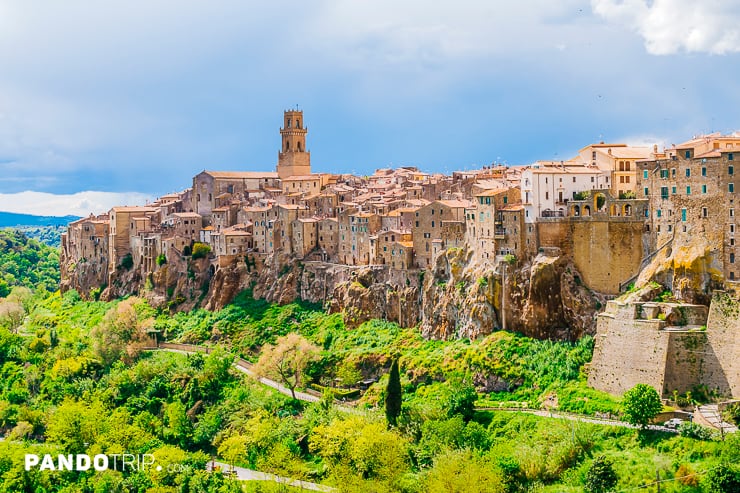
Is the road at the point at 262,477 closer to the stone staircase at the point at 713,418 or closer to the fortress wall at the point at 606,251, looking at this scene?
the stone staircase at the point at 713,418

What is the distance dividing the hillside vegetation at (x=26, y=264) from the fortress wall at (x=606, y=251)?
249ft

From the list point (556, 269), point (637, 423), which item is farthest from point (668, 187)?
point (637, 423)

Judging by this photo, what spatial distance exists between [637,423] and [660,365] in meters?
4.17

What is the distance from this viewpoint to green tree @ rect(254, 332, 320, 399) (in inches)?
2670

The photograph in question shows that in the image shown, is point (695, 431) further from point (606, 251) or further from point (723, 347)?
point (606, 251)

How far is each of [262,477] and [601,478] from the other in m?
20.1

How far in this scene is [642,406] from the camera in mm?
49625

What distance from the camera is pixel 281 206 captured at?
83.7m

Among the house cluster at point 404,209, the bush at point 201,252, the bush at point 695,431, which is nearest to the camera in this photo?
the bush at point 695,431

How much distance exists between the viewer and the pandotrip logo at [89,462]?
5959 centimetres

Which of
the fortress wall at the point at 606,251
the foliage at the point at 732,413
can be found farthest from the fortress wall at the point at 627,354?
the foliage at the point at 732,413

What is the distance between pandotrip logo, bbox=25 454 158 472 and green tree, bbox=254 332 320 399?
36.5ft

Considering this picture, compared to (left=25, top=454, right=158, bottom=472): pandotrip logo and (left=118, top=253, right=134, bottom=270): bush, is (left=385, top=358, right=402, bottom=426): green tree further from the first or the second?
(left=118, top=253, right=134, bottom=270): bush

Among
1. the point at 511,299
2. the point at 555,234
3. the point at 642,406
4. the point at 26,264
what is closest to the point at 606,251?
the point at 555,234
